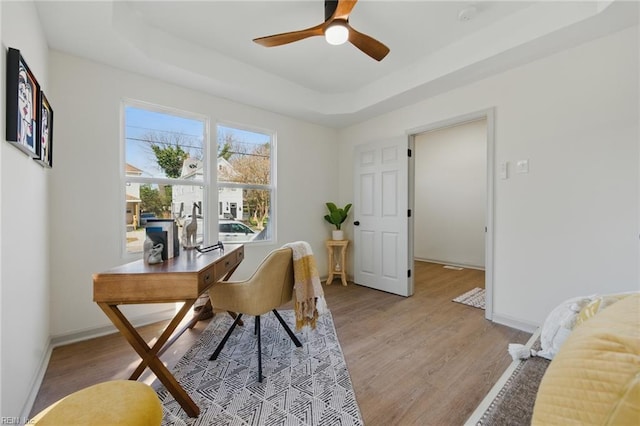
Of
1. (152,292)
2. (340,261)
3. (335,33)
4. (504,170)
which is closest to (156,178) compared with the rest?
(152,292)

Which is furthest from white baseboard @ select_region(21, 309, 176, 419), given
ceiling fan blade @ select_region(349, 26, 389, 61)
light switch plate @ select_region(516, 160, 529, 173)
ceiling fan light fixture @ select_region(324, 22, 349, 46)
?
light switch plate @ select_region(516, 160, 529, 173)

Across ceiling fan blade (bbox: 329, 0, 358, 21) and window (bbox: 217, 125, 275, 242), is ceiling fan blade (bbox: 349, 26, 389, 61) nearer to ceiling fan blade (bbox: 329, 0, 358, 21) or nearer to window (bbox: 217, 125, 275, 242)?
ceiling fan blade (bbox: 329, 0, 358, 21)

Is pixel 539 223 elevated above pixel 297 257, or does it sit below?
above

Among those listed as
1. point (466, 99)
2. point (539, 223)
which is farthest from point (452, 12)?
point (539, 223)

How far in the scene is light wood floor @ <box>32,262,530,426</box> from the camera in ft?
5.11

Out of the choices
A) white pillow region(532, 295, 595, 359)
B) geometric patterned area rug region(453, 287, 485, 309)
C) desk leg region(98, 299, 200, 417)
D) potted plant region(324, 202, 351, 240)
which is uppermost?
potted plant region(324, 202, 351, 240)

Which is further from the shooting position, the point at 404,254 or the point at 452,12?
the point at 404,254

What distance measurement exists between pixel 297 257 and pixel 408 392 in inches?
43.4

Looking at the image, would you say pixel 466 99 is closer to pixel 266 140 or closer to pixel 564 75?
pixel 564 75

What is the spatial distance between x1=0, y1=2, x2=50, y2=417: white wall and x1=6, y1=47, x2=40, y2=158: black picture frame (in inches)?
1.4

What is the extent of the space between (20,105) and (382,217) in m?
3.40

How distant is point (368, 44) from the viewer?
208 centimetres

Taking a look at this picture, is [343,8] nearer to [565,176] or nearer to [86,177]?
[565,176]

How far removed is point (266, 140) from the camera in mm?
3643
